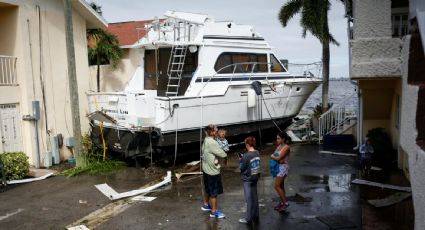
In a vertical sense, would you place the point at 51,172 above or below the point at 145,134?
below

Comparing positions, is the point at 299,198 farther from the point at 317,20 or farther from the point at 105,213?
the point at 317,20

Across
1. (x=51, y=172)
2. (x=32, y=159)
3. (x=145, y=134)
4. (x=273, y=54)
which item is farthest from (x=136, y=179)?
(x=273, y=54)

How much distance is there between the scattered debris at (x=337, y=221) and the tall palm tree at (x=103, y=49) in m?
14.4

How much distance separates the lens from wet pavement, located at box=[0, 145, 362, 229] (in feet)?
22.9

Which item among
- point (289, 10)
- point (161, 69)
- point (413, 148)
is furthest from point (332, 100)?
point (413, 148)

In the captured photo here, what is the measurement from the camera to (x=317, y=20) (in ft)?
58.9

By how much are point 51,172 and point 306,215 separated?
7230 mm

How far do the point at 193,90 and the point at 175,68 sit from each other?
1.24 meters

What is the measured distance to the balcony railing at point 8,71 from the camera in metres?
11.4

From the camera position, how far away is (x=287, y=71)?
15406 millimetres

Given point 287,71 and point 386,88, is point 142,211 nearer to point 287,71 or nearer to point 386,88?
point 386,88

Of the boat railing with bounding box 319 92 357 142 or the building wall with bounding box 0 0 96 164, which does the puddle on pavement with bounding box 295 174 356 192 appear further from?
the building wall with bounding box 0 0 96 164

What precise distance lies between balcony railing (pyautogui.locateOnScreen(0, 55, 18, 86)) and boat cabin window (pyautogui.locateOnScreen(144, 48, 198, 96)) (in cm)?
400

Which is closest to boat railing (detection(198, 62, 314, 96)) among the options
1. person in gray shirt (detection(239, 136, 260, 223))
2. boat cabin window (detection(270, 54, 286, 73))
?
boat cabin window (detection(270, 54, 286, 73))
